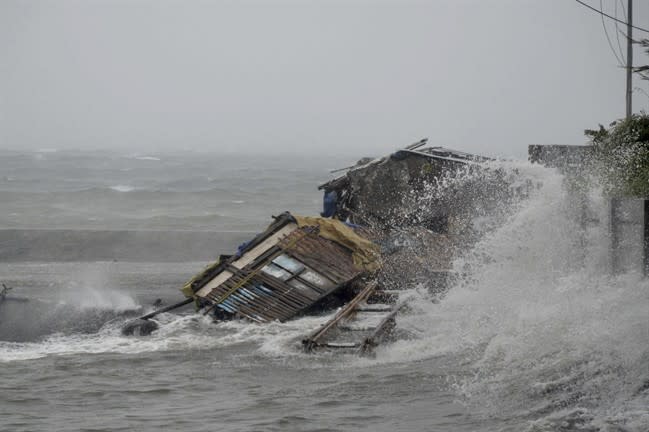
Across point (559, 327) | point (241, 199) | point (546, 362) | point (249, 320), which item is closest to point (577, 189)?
point (559, 327)

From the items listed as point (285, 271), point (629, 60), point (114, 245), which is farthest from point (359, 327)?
point (114, 245)

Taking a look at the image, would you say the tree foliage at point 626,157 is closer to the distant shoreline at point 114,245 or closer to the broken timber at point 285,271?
the broken timber at point 285,271

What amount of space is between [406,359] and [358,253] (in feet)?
17.0

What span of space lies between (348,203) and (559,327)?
9212 millimetres

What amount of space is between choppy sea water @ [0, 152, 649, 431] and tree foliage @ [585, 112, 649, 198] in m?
0.62

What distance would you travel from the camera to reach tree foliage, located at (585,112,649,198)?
46.9ft

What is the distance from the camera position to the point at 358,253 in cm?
1744

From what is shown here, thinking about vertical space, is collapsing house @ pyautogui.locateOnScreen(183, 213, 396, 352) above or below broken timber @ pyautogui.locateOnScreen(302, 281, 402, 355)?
above

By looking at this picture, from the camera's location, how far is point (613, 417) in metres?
9.05

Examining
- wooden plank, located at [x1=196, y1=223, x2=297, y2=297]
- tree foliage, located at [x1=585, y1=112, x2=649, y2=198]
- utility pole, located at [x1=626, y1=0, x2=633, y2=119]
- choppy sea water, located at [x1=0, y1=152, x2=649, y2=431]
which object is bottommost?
choppy sea water, located at [x1=0, y1=152, x2=649, y2=431]

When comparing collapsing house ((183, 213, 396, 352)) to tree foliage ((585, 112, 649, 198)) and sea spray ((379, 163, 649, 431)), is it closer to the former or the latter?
sea spray ((379, 163, 649, 431))

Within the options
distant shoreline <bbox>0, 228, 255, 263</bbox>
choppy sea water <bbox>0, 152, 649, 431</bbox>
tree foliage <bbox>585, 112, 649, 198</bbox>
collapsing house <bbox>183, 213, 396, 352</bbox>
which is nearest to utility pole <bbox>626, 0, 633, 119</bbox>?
tree foliage <bbox>585, 112, 649, 198</bbox>

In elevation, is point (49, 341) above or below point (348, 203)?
below

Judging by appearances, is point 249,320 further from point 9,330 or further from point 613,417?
point 613,417
